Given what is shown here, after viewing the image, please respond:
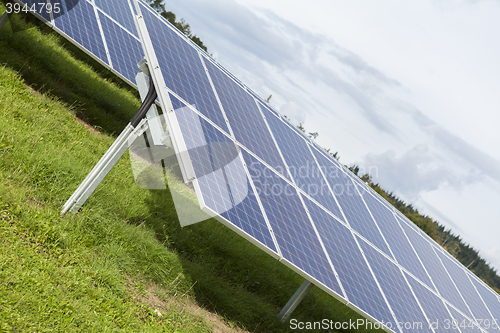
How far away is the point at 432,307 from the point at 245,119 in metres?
6.27

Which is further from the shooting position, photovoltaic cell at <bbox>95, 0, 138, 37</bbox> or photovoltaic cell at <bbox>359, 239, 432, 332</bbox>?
photovoltaic cell at <bbox>95, 0, 138, 37</bbox>

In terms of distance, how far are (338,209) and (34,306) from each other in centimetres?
623

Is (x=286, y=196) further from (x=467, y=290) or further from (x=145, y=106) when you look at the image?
(x=467, y=290)

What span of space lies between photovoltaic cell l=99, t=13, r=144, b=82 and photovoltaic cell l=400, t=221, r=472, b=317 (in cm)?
979

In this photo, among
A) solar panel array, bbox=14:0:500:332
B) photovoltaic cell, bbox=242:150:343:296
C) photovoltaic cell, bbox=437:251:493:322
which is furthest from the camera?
photovoltaic cell, bbox=437:251:493:322

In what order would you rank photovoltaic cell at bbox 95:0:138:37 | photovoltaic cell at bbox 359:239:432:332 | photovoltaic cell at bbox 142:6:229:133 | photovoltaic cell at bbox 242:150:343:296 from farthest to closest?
photovoltaic cell at bbox 95:0:138:37, photovoltaic cell at bbox 359:239:432:332, photovoltaic cell at bbox 142:6:229:133, photovoltaic cell at bbox 242:150:343:296

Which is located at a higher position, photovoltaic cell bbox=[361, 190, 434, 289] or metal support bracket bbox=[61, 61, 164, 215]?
photovoltaic cell bbox=[361, 190, 434, 289]

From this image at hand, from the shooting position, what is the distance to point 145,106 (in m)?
6.39

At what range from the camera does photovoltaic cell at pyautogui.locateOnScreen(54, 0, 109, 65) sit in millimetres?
10555

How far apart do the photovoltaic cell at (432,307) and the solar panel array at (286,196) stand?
44 millimetres

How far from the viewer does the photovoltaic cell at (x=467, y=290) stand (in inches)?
450

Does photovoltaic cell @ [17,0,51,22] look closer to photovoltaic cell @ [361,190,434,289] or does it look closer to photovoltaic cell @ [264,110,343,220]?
photovoltaic cell @ [264,110,343,220]

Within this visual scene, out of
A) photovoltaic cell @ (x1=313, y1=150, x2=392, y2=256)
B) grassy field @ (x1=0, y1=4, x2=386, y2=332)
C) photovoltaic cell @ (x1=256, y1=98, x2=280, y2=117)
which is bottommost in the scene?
grassy field @ (x1=0, y1=4, x2=386, y2=332)

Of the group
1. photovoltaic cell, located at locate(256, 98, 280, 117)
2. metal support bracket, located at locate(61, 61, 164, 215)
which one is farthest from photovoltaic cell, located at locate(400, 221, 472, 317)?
metal support bracket, located at locate(61, 61, 164, 215)
